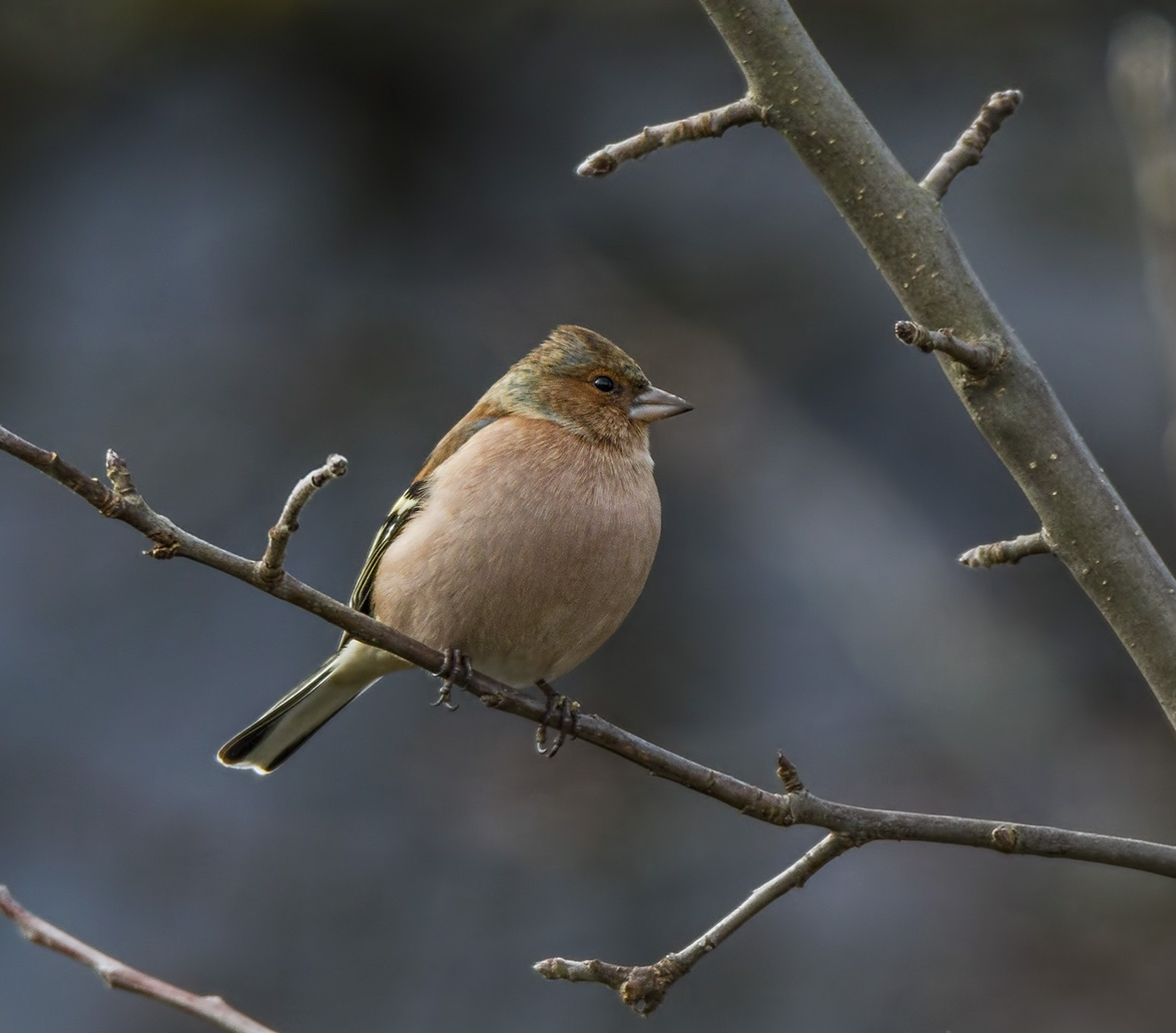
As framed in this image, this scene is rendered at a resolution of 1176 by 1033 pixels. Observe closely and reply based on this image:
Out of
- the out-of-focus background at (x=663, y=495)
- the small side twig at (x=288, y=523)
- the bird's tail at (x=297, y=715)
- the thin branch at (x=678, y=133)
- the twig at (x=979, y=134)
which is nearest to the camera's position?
the small side twig at (x=288, y=523)

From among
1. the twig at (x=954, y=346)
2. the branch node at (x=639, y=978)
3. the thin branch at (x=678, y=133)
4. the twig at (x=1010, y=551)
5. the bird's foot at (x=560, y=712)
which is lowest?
the branch node at (x=639, y=978)

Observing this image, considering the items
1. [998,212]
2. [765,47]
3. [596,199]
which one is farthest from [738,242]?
[765,47]

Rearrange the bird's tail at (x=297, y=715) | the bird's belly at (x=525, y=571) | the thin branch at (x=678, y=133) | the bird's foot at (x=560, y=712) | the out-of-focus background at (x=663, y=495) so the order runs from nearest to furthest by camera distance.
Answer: the thin branch at (x=678, y=133) → the bird's foot at (x=560, y=712) → the bird's belly at (x=525, y=571) → the bird's tail at (x=297, y=715) → the out-of-focus background at (x=663, y=495)

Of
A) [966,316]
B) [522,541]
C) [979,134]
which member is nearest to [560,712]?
[522,541]

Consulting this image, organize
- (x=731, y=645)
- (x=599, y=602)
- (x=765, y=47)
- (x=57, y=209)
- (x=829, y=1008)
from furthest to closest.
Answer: (x=57, y=209), (x=731, y=645), (x=829, y=1008), (x=599, y=602), (x=765, y=47)

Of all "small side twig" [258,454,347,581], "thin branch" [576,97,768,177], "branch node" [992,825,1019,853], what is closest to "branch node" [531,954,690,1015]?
"branch node" [992,825,1019,853]

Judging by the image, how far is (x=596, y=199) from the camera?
9.09m

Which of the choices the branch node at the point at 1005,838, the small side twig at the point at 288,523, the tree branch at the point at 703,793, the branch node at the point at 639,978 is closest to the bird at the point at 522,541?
the tree branch at the point at 703,793

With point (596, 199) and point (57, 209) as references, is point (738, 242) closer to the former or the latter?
point (596, 199)

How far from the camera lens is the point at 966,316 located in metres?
2.59

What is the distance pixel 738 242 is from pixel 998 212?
5.70 feet

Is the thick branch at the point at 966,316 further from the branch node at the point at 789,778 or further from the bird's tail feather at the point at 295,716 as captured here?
the bird's tail feather at the point at 295,716

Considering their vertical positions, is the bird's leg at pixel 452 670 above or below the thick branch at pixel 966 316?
below

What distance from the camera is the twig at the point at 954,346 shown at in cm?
231
